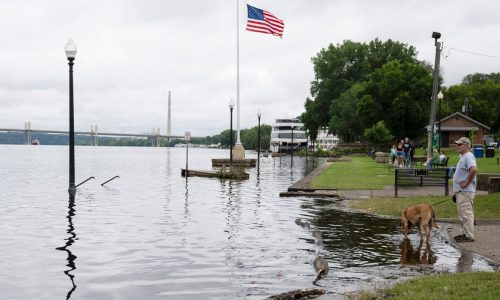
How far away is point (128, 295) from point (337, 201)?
1347cm

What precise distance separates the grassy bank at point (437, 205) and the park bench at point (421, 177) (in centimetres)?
154

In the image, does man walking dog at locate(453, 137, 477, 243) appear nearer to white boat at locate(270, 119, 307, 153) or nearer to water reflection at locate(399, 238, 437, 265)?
water reflection at locate(399, 238, 437, 265)

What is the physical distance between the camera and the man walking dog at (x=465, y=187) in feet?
38.2

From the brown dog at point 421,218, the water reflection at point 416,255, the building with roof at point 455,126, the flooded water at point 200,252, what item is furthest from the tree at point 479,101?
the water reflection at point 416,255

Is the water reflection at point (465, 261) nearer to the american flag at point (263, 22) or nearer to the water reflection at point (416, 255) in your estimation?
the water reflection at point (416, 255)

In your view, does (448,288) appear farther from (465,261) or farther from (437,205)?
(437,205)

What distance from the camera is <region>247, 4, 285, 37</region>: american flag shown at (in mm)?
41181

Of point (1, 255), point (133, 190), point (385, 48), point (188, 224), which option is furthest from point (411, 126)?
point (1, 255)

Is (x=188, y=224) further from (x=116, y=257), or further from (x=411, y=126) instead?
(x=411, y=126)

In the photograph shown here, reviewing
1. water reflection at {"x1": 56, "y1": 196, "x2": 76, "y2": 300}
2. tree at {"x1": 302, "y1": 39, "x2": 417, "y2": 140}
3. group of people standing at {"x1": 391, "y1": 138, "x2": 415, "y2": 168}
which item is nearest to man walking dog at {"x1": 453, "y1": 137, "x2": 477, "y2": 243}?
water reflection at {"x1": 56, "y1": 196, "x2": 76, "y2": 300}

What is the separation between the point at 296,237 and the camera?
13234mm

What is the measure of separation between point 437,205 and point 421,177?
417 centimetres

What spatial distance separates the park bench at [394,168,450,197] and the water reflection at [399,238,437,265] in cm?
899

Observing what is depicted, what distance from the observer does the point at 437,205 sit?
17.3 meters
